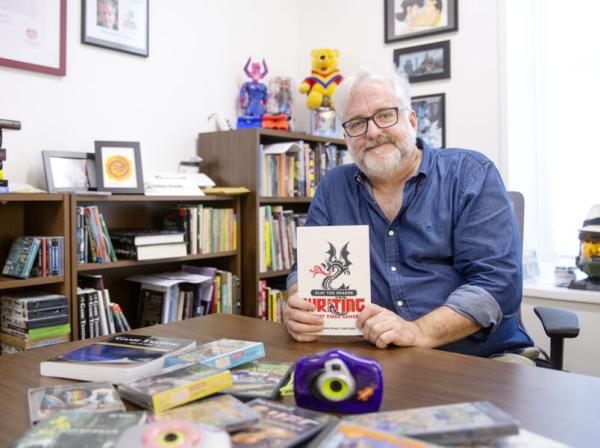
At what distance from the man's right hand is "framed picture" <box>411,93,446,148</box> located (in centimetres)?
217

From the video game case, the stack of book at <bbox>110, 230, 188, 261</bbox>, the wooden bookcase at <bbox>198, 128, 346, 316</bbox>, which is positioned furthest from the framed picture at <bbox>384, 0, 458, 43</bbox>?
the video game case

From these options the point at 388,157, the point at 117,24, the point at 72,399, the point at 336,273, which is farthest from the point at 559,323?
the point at 117,24

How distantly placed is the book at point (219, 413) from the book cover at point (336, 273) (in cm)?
48

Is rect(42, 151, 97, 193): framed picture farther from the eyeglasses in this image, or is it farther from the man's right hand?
the man's right hand

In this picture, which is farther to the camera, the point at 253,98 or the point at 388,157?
the point at 253,98

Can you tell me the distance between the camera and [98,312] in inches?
89.2

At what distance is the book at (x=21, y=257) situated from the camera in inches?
81.8

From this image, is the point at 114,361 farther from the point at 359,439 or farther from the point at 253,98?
the point at 253,98

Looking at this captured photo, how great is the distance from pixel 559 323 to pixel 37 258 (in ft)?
5.93

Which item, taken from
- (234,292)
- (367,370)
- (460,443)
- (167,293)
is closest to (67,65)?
(167,293)

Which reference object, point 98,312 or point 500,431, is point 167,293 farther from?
point 500,431

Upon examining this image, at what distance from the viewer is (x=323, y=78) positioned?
3.41m

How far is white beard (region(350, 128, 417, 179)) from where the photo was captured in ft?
5.66

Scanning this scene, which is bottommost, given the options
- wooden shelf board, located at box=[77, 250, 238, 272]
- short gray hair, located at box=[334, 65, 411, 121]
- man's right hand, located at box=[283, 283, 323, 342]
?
man's right hand, located at box=[283, 283, 323, 342]
